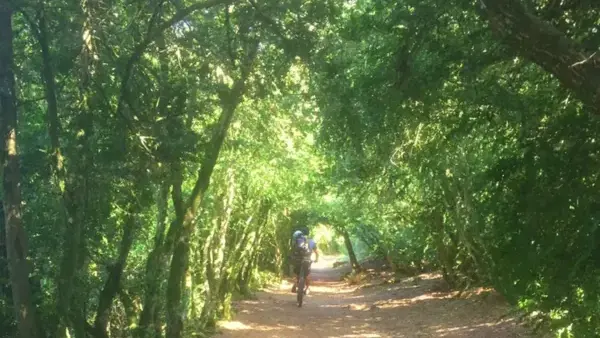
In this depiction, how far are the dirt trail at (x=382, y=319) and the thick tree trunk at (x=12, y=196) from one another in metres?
5.81

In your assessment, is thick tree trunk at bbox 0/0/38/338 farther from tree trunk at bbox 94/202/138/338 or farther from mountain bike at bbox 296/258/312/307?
mountain bike at bbox 296/258/312/307

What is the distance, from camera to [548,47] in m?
4.61

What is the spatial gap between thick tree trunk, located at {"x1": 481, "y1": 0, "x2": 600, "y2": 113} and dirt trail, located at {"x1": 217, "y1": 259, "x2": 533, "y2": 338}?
8233 millimetres

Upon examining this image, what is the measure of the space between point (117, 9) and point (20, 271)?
3622mm

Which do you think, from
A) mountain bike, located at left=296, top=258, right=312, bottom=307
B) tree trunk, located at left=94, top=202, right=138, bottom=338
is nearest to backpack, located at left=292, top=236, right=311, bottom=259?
mountain bike, located at left=296, top=258, right=312, bottom=307

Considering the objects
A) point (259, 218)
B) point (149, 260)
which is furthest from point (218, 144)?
point (259, 218)

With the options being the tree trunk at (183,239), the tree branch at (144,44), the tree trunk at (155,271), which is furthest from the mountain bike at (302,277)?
the tree branch at (144,44)

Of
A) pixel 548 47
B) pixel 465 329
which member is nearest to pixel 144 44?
pixel 548 47

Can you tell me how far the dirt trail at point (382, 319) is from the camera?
13.8m

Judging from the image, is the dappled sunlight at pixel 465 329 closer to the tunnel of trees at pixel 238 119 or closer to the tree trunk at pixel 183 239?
the tunnel of trees at pixel 238 119

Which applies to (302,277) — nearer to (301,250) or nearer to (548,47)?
(301,250)

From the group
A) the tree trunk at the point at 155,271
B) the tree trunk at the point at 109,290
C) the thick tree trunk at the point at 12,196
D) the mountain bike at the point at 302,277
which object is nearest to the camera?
the thick tree trunk at the point at 12,196

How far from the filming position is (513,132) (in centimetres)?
846

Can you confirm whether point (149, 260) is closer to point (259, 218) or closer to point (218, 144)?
point (218, 144)
